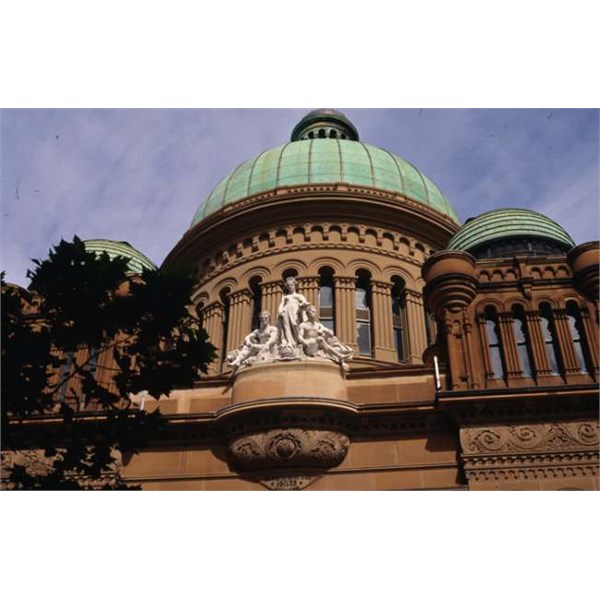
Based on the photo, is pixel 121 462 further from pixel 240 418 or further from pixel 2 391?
pixel 2 391

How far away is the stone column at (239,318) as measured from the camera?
89.0ft

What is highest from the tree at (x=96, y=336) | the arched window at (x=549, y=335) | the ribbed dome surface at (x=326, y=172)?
the ribbed dome surface at (x=326, y=172)

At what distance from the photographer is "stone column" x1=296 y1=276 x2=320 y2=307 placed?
27109mm

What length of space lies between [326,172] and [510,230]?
959cm

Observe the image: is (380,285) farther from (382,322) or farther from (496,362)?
(496,362)

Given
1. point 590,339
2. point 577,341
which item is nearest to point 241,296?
point 577,341

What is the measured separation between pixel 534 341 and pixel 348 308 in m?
9.48

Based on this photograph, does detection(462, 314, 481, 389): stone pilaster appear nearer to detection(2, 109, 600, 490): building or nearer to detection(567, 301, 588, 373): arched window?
detection(2, 109, 600, 490): building

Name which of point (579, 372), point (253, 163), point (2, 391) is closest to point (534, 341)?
point (579, 372)

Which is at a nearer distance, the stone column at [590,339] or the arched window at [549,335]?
the stone column at [590,339]

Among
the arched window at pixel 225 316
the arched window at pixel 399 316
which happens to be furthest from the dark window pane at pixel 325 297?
the arched window at pixel 225 316

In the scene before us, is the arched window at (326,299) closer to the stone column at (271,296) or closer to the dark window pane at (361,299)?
the dark window pane at (361,299)

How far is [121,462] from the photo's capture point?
690 inches

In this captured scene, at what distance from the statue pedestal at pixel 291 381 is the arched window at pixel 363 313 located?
8.44 m
